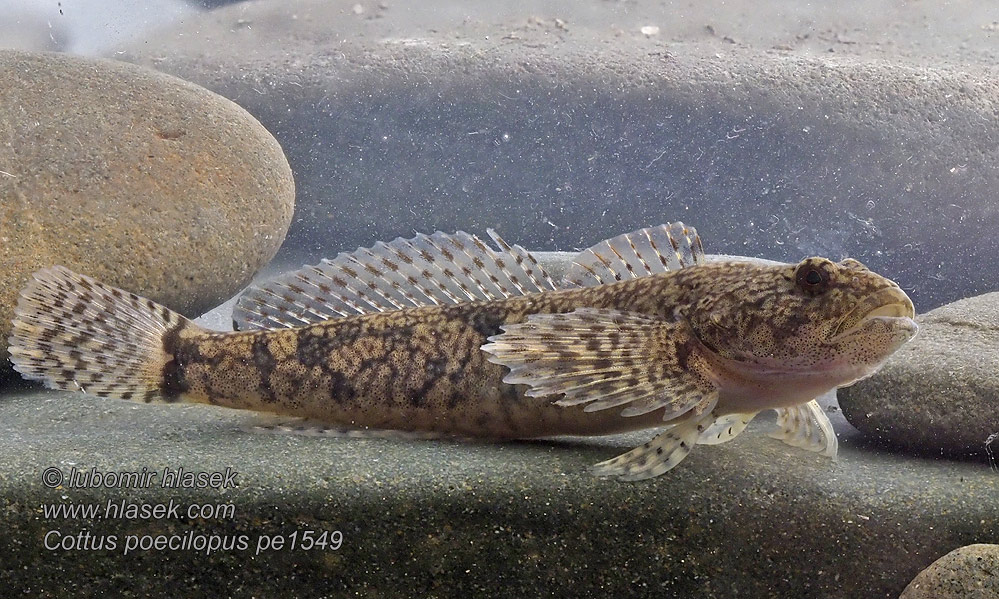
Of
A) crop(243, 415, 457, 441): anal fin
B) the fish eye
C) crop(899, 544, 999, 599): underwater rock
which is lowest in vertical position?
crop(243, 415, 457, 441): anal fin

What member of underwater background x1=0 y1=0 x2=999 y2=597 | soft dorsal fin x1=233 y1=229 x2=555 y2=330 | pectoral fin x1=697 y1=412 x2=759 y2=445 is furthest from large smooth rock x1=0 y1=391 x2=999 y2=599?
soft dorsal fin x1=233 y1=229 x2=555 y2=330

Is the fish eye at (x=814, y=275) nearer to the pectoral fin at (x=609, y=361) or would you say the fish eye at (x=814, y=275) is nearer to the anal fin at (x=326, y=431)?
the pectoral fin at (x=609, y=361)

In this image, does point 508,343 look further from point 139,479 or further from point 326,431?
point 139,479

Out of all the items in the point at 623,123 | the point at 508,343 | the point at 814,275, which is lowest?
the point at 623,123

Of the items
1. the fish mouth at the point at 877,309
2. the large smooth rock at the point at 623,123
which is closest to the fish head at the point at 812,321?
the fish mouth at the point at 877,309

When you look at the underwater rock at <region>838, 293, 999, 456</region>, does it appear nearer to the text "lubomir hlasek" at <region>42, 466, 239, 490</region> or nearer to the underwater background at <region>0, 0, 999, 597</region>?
the underwater background at <region>0, 0, 999, 597</region>

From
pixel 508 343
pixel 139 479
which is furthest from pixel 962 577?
pixel 139 479

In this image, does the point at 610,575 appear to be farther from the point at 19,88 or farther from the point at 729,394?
the point at 19,88
